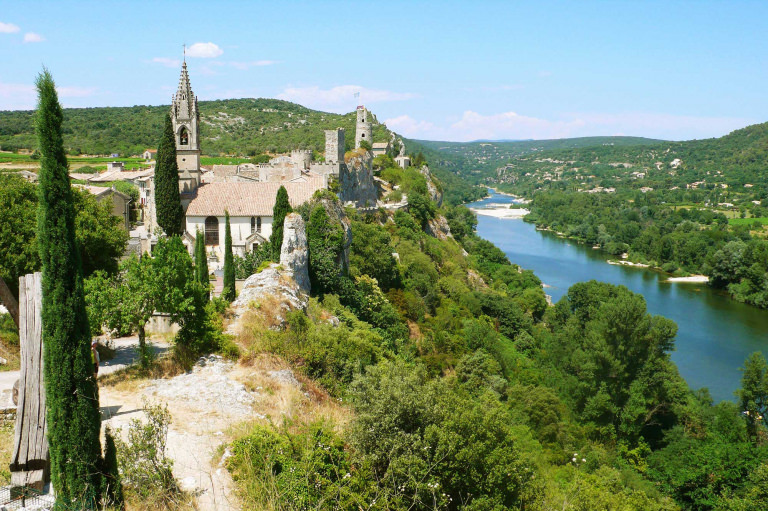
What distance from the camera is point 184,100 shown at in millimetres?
33906

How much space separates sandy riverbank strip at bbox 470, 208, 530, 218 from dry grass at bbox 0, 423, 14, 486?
11708cm

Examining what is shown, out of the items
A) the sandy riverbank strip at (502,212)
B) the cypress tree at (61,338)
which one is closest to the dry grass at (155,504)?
the cypress tree at (61,338)

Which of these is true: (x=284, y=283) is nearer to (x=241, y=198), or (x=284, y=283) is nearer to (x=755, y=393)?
(x=241, y=198)

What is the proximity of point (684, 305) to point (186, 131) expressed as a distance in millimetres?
45615

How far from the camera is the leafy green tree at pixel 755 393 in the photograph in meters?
26.2

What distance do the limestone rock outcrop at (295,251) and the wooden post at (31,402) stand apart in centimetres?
1204

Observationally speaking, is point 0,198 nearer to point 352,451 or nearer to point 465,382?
point 352,451

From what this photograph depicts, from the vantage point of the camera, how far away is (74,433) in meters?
6.91

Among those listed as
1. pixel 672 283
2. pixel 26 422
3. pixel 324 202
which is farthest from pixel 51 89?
pixel 672 283

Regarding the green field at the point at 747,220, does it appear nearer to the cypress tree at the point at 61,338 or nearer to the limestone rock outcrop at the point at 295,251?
the limestone rock outcrop at the point at 295,251

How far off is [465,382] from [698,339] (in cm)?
2437

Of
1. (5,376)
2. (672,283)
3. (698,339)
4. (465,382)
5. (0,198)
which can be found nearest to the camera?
(5,376)

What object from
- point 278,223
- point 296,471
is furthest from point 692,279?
point 296,471

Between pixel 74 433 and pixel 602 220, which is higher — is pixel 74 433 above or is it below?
above
